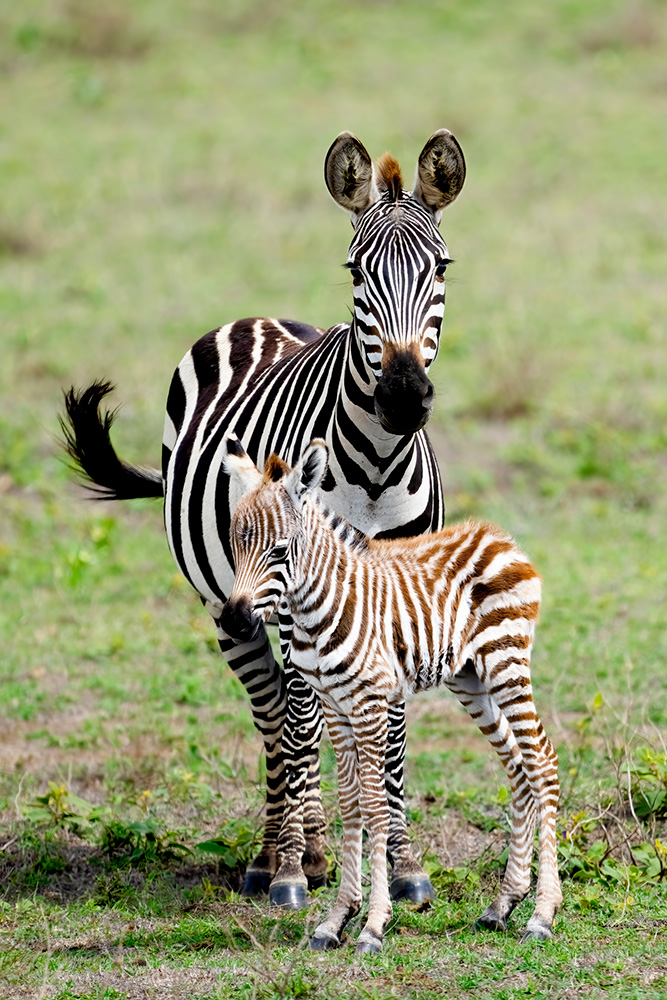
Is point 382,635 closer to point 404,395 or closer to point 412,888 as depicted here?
point 404,395

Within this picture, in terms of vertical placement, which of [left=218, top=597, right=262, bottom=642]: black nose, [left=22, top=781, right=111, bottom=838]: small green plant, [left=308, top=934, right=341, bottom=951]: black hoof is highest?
[left=218, top=597, right=262, bottom=642]: black nose

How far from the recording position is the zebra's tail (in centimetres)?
746

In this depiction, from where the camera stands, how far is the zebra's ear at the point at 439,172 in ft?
18.1

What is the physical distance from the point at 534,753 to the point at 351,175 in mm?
2492

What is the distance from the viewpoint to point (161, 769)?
7.54m

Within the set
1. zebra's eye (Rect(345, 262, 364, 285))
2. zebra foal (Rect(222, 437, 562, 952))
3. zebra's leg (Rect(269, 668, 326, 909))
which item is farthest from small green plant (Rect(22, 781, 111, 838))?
zebra's eye (Rect(345, 262, 364, 285))

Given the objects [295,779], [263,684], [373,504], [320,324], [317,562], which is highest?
[320,324]

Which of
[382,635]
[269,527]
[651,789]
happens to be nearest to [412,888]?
[382,635]

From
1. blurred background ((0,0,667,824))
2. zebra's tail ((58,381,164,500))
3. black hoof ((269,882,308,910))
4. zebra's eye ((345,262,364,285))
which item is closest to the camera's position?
zebra's eye ((345,262,364,285))

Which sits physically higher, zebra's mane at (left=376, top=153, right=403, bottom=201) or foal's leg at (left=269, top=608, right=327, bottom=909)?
zebra's mane at (left=376, top=153, right=403, bottom=201)

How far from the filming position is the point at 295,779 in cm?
616

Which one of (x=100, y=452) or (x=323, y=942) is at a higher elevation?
(x=100, y=452)

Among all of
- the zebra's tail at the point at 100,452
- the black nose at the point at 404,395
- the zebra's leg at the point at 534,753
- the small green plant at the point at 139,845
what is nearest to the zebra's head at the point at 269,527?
the black nose at the point at 404,395

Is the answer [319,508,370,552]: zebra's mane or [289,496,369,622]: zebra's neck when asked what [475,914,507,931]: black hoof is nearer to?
[289,496,369,622]: zebra's neck
